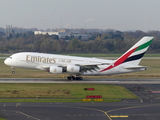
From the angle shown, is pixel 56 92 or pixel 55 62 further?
pixel 55 62

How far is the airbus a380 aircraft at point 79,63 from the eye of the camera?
5653 cm

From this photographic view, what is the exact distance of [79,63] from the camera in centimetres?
5831

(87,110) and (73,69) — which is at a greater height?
(73,69)

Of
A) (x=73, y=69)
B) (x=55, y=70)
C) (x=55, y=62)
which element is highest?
(x=55, y=62)

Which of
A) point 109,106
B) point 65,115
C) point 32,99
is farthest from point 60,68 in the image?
point 65,115

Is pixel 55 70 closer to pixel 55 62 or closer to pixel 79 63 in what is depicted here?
pixel 55 62

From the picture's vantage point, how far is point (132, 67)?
186ft

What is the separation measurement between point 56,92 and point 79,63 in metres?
14.2

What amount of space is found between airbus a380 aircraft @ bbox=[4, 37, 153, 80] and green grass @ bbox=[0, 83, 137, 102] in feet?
16.9

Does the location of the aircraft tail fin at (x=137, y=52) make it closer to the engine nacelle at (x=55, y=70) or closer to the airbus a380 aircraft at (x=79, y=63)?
the airbus a380 aircraft at (x=79, y=63)

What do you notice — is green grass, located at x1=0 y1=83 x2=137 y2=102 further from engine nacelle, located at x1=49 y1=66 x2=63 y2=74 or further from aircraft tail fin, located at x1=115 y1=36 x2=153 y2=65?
aircraft tail fin, located at x1=115 y1=36 x2=153 y2=65

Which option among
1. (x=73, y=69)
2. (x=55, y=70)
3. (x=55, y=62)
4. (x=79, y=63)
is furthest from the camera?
(x=79, y=63)

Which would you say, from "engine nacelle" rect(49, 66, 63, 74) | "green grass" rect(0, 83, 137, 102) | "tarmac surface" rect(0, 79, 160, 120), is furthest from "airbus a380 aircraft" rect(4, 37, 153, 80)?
"tarmac surface" rect(0, 79, 160, 120)

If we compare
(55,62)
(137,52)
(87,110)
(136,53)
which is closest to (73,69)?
(55,62)
